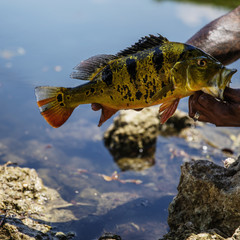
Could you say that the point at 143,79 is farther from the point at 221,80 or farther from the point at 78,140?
the point at 78,140

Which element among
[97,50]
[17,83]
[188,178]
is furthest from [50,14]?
[188,178]

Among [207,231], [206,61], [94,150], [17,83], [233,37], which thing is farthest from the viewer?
[17,83]

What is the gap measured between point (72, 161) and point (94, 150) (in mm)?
522

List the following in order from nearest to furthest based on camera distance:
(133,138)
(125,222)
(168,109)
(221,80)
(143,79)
Result: (221,80) → (143,79) → (168,109) → (125,222) → (133,138)

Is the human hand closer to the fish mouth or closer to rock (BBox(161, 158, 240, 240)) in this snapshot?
the fish mouth

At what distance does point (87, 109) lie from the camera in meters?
7.59

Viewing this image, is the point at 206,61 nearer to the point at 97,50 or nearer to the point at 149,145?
the point at 149,145

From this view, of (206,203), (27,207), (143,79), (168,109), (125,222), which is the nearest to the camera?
(143,79)

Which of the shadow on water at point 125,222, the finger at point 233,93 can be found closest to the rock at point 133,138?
the shadow on water at point 125,222

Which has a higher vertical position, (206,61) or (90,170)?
(90,170)

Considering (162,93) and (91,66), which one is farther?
(91,66)

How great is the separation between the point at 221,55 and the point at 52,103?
7.31ft

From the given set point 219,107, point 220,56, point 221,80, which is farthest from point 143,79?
point 220,56

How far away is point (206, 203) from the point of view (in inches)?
143
